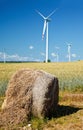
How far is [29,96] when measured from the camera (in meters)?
10.1

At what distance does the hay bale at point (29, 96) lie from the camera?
10.0 meters

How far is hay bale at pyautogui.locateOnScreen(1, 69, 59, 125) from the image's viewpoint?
32.8 ft

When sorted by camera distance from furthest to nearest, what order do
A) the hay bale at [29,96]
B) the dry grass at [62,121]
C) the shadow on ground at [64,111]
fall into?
1. the shadow on ground at [64,111]
2. the hay bale at [29,96]
3. the dry grass at [62,121]

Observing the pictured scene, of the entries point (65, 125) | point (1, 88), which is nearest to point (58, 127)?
point (65, 125)

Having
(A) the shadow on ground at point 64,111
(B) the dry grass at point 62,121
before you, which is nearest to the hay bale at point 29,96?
(B) the dry grass at point 62,121

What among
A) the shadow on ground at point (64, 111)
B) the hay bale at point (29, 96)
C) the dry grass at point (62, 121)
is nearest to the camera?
the dry grass at point (62, 121)

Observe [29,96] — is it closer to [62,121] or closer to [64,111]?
[62,121]

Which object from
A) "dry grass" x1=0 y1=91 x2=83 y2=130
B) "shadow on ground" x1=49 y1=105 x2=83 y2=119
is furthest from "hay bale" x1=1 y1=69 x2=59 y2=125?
"shadow on ground" x1=49 y1=105 x2=83 y2=119

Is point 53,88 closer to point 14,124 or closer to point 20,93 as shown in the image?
point 20,93

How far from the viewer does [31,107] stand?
10133mm

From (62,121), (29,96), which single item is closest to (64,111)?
(62,121)

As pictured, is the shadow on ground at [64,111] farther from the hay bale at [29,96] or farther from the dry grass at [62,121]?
the hay bale at [29,96]

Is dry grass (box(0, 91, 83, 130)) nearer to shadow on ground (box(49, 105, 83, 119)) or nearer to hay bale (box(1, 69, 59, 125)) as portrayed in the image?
shadow on ground (box(49, 105, 83, 119))

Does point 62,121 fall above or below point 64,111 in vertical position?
below
